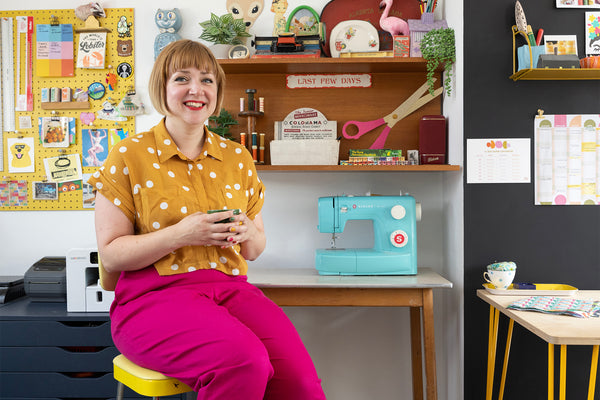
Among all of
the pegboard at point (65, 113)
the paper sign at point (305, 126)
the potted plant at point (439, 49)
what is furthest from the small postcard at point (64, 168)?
the potted plant at point (439, 49)

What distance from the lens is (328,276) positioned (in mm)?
2123

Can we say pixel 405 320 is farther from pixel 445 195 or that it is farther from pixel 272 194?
pixel 272 194

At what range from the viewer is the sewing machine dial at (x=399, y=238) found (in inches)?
83.0

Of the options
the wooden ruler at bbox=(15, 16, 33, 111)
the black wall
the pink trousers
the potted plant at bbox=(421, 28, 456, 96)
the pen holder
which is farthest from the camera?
the wooden ruler at bbox=(15, 16, 33, 111)

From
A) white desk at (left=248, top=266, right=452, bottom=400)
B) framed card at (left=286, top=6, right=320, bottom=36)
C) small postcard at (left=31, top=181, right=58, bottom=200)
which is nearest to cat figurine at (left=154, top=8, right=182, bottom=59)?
framed card at (left=286, top=6, right=320, bottom=36)

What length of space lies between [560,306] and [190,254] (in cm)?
120

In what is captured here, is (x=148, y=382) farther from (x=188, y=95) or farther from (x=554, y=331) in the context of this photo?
(x=554, y=331)

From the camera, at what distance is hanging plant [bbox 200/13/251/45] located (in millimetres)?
2344

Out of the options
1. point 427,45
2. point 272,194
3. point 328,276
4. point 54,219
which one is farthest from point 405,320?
point 54,219

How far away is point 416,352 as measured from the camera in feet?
7.76

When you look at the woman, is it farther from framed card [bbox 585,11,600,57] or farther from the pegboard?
framed card [bbox 585,11,600,57]

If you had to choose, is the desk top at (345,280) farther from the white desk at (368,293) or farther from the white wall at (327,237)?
the white wall at (327,237)

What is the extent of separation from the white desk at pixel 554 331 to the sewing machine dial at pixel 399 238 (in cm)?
39

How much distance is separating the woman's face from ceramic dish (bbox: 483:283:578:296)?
4.22 ft
